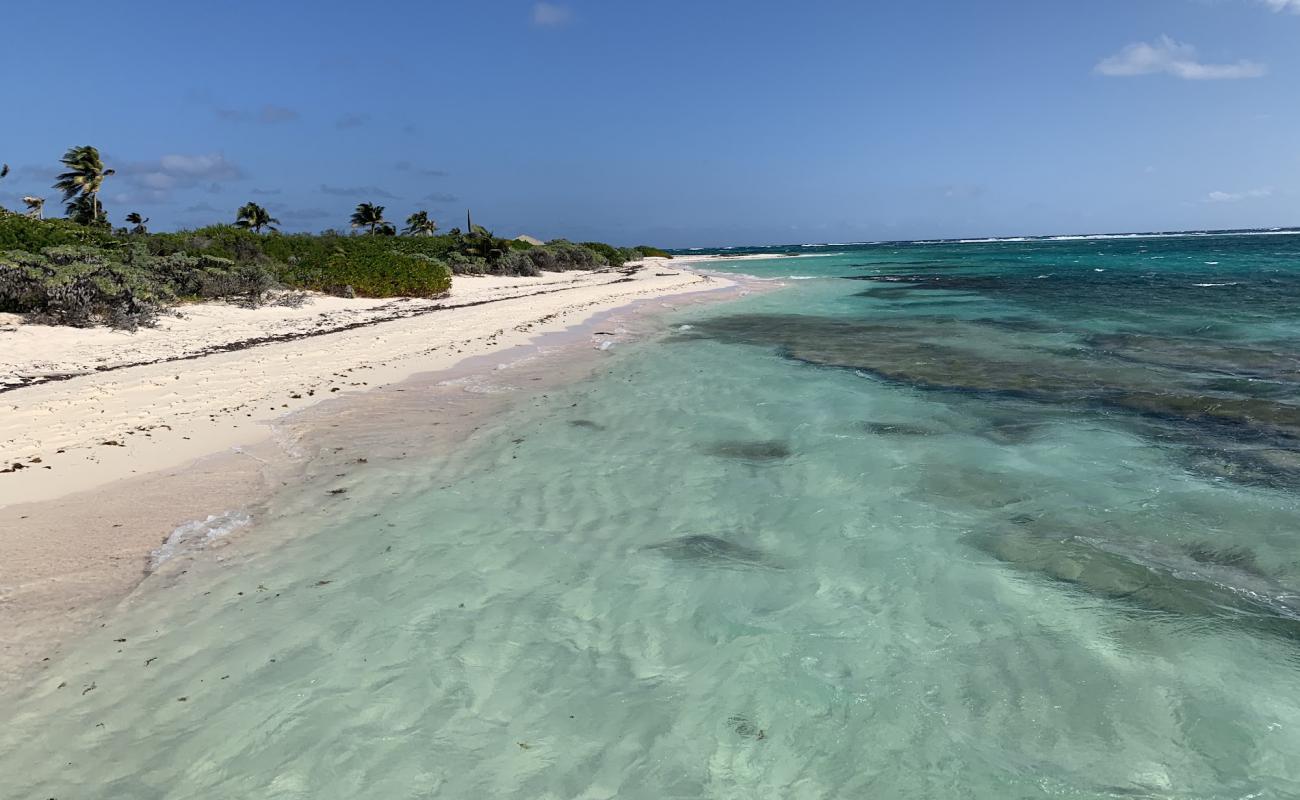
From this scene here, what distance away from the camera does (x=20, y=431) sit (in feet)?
27.2

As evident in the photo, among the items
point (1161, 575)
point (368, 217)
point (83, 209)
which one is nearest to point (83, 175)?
point (83, 209)

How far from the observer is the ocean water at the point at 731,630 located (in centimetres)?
332

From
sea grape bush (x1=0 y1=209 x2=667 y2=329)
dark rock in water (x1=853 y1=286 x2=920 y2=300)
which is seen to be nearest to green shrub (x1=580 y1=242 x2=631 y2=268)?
sea grape bush (x1=0 y1=209 x2=667 y2=329)

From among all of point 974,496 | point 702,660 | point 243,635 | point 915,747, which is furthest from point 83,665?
point 974,496

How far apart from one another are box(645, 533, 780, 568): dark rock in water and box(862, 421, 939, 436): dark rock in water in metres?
4.04

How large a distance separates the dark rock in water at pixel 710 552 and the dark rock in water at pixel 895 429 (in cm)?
404

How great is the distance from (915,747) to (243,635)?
4.06 meters

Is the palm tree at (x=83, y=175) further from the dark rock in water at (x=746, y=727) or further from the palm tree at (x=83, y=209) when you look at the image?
the dark rock in water at (x=746, y=727)

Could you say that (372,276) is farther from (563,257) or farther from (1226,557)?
(563,257)

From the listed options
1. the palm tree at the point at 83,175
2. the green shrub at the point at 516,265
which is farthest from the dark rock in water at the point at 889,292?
the palm tree at the point at 83,175

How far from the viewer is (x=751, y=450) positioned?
8.43m

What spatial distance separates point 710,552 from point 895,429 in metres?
4.59

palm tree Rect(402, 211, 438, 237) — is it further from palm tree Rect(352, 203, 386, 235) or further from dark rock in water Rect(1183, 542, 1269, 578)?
dark rock in water Rect(1183, 542, 1269, 578)

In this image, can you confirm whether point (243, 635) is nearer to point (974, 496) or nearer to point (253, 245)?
point (974, 496)
